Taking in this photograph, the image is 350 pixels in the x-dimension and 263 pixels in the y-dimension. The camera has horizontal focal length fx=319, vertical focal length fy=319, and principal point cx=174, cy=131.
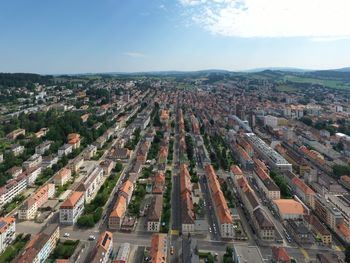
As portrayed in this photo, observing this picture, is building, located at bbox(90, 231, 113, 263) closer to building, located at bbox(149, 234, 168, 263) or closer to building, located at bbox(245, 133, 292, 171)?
building, located at bbox(149, 234, 168, 263)

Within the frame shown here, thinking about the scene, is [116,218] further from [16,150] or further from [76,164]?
[16,150]

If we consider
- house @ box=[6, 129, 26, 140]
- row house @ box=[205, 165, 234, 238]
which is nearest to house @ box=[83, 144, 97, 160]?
house @ box=[6, 129, 26, 140]

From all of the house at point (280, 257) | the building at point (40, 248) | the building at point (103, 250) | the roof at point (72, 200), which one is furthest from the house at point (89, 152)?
the house at point (280, 257)

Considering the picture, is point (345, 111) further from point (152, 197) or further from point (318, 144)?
point (152, 197)

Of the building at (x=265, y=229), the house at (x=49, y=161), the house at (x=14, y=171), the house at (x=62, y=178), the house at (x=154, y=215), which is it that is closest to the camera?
the building at (x=265, y=229)

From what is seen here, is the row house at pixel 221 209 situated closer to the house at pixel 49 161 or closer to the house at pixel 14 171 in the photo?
the house at pixel 49 161

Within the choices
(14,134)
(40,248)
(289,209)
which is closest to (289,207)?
(289,209)

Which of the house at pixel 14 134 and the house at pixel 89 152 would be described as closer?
the house at pixel 89 152
